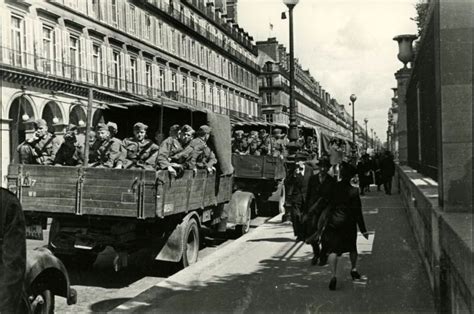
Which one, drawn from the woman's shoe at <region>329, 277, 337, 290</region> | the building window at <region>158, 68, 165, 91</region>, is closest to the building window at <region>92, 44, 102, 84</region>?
the building window at <region>158, 68, 165, 91</region>

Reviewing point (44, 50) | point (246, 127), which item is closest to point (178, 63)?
point (44, 50)

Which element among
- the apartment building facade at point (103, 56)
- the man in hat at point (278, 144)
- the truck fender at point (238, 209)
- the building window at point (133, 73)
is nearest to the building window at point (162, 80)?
the apartment building facade at point (103, 56)

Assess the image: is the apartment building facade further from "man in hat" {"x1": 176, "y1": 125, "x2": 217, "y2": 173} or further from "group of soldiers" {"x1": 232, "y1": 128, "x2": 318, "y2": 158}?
"group of soldiers" {"x1": 232, "y1": 128, "x2": 318, "y2": 158}

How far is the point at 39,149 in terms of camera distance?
9.73 metres

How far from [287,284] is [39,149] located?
5.15 metres

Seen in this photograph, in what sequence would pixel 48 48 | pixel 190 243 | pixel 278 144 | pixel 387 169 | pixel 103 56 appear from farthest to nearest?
pixel 103 56 → pixel 48 48 → pixel 387 169 → pixel 278 144 → pixel 190 243

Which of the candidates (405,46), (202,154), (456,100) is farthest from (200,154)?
(405,46)

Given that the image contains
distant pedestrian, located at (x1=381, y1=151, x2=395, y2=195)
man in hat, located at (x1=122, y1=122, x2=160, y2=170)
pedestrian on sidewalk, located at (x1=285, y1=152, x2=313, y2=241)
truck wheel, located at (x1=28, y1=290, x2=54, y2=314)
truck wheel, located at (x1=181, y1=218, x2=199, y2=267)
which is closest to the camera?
truck wheel, located at (x1=28, y1=290, x2=54, y2=314)

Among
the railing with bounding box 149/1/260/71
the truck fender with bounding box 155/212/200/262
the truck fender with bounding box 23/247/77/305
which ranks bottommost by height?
the truck fender with bounding box 155/212/200/262

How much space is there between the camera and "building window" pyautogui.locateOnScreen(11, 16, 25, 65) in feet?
89.6

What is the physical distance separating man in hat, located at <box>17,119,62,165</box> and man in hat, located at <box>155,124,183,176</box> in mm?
2154

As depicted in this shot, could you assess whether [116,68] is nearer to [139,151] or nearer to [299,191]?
[299,191]

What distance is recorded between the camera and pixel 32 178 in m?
7.83

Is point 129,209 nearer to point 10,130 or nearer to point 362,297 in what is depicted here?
point 362,297
